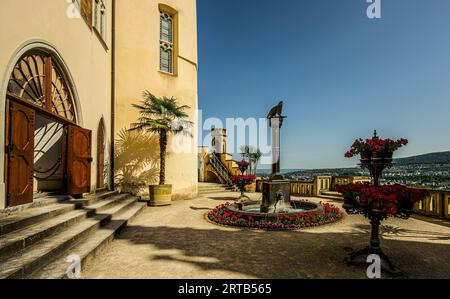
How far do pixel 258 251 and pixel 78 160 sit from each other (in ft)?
20.4

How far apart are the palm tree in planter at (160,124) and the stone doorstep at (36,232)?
4.29 m

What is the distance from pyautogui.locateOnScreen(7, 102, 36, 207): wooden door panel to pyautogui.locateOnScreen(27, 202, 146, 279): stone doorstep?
1.66m

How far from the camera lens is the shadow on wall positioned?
10969mm

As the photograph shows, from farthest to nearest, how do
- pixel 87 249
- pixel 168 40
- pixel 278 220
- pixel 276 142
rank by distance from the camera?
pixel 168 40 < pixel 276 142 < pixel 278 220 < pixel 87 249

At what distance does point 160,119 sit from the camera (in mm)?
10664

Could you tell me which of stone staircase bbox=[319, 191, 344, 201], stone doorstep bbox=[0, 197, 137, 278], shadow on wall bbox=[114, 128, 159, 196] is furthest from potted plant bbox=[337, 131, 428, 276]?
shadow on wall bbox=[114, 128, 159, 196]

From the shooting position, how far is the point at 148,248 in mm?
4840

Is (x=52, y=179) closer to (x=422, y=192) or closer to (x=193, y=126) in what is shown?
(x=193, y=126)

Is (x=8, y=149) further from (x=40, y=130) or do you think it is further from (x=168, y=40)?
(x=168, y=40)

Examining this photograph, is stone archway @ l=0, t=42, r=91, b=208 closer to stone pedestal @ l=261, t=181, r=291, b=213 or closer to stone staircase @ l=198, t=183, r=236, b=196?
stone pedestal @ l=261, t=181, r=291, b=213

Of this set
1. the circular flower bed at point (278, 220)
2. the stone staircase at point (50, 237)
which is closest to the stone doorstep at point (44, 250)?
the stone staircase at point (50, 237)

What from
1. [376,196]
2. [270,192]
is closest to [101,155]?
[270,192]
